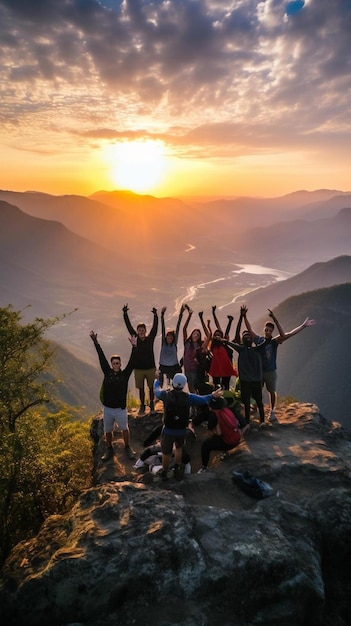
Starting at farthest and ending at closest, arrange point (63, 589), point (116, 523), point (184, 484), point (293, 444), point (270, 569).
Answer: point (293, 444)
point (184, 484)
point (116, 523)
point (270, 569)
point (63, 589)

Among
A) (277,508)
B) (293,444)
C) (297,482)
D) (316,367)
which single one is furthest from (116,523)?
(316,367)

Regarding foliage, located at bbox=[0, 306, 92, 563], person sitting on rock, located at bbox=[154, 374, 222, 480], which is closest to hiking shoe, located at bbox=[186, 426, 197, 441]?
person sitting on rock, located at bbox=[154, 374, 222, 480]

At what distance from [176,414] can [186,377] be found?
4005 millimetres

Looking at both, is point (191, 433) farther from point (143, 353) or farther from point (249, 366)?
point (143, 353)

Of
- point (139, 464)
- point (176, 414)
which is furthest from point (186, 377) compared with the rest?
point (176, 414)

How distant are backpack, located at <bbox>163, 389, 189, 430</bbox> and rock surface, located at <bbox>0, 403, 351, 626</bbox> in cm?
184

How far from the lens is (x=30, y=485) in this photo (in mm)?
15109

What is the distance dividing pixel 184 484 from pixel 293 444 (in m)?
4.67

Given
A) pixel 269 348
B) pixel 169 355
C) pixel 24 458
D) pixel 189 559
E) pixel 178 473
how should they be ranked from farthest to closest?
pixel 169 355, pixel 269 348, pixel 24 458, pixel 178 473, pixel 189 559

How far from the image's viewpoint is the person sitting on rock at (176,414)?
10406mm

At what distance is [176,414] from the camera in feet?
34.6

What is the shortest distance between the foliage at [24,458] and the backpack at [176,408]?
19.6 feet

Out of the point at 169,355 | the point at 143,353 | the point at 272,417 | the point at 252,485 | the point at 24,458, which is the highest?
the point at 143,353

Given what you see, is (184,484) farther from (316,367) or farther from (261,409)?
(316,367)
